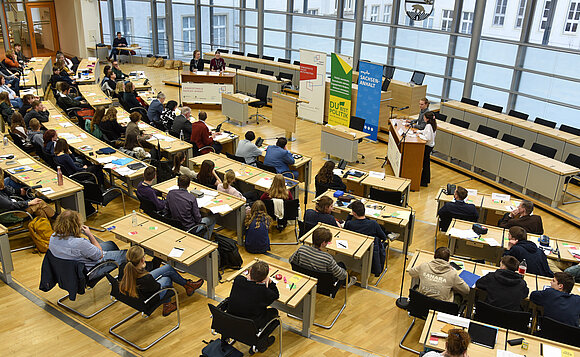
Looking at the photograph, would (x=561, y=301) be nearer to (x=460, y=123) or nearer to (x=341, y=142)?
(x=341, y=142)

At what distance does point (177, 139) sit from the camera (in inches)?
417

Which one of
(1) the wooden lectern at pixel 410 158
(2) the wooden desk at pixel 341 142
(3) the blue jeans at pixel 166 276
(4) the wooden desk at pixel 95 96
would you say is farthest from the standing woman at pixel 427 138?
(4) the wooden desk at pixel 95 96

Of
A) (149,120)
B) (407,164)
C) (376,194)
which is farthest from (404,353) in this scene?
(149,120)

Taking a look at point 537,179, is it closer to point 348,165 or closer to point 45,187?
point 348,165

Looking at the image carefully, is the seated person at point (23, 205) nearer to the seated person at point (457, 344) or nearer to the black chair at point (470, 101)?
the seated person at point (457, 344)

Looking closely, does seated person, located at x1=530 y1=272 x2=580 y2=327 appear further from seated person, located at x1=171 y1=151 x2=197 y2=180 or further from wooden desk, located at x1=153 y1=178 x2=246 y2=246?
seated person, located at x1=171 y1=151 x2=197 y2=180

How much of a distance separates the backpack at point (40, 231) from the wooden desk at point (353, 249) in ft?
12.5

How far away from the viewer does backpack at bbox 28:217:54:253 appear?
23.8 feet

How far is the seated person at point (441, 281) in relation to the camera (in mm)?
5828

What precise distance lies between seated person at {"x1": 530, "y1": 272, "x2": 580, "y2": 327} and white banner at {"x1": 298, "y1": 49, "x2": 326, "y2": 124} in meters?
9.71

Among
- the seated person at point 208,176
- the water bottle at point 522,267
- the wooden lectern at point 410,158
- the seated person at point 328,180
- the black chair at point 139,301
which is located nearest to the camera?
the black chair at point 139,301

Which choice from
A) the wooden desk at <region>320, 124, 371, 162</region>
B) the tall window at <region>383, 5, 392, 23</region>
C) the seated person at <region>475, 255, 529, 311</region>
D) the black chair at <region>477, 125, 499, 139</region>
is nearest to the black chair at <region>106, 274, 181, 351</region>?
the seated person at <region>475, 255, 529, 311</region>

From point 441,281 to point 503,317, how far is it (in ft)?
2.48

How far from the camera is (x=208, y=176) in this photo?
27.3 feet
